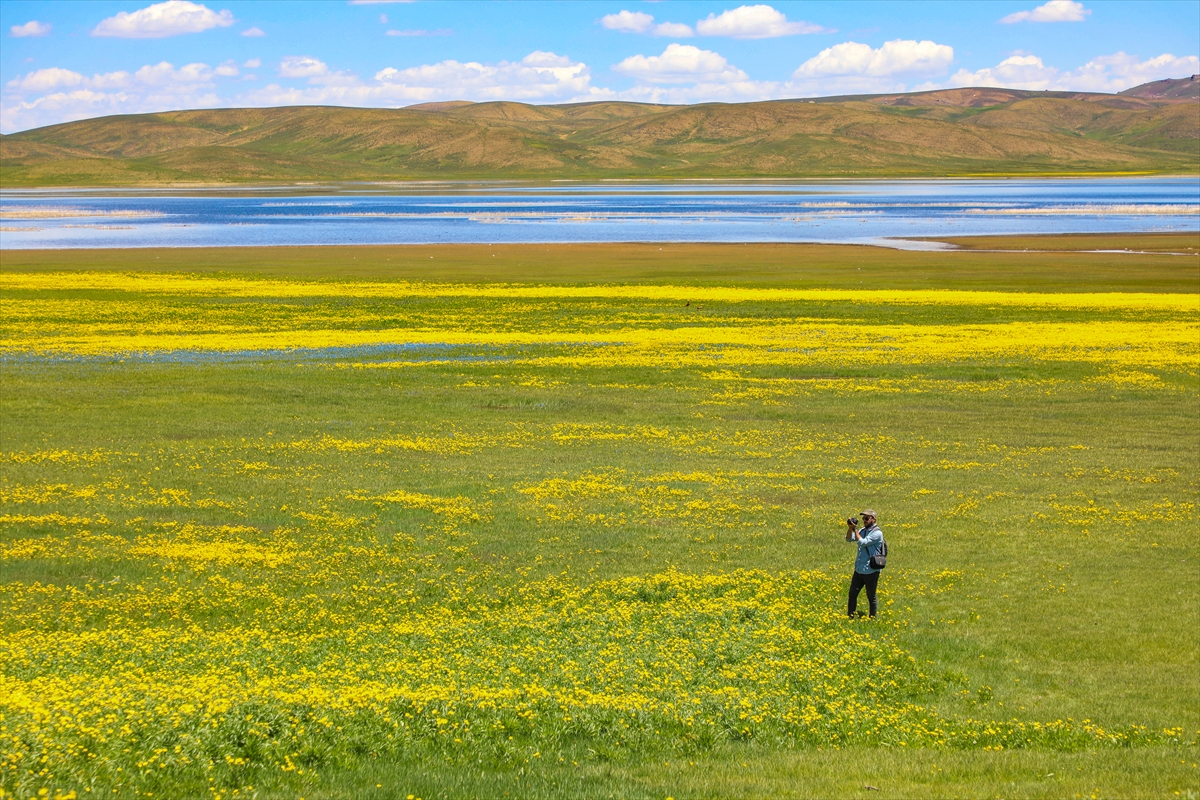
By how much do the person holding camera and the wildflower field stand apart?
576mm

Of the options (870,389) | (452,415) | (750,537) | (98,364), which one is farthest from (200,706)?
(98,364)

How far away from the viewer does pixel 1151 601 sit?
776 inches

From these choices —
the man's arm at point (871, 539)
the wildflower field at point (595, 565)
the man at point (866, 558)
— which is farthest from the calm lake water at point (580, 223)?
the man's arm at point (871, 539)

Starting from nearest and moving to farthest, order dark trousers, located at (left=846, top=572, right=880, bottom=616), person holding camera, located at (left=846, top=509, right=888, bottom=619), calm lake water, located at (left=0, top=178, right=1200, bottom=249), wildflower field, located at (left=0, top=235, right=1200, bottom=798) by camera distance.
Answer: wildflower field, located at (left=0, top=235, right=1200, bottom=798), person holding camera, located at (left=846, top=509, right=888, bottom=619), dark trousers, located at (left=846, top=572, right=880, bottom=616), calm lake water, located at (left=0, top=178, right=1200, bottom=249)

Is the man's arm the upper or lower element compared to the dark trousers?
upper

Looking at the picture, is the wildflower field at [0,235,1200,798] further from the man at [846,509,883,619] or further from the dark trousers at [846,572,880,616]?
the man at [846,509,883,619]

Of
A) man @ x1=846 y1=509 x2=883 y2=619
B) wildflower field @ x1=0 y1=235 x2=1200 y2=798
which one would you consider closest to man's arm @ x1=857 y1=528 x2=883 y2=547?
man @ x1=846 y1=509 x2=883 y2=619

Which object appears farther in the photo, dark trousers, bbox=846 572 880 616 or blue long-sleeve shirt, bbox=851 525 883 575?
dark trousers, bbox=846 572 880 616

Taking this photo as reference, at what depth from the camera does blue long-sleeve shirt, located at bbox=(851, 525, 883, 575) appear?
18234mm

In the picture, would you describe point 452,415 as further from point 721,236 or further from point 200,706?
point 721,236

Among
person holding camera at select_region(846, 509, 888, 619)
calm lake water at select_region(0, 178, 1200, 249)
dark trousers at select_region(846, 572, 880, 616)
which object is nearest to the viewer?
person holding camera at select_region(846, 509, 888, 619)

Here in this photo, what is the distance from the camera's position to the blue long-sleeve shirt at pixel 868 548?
18234 mm

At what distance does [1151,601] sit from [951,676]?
5.82 m

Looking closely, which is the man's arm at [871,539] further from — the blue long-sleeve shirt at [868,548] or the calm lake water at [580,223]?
the calm lake water at [580,223]
